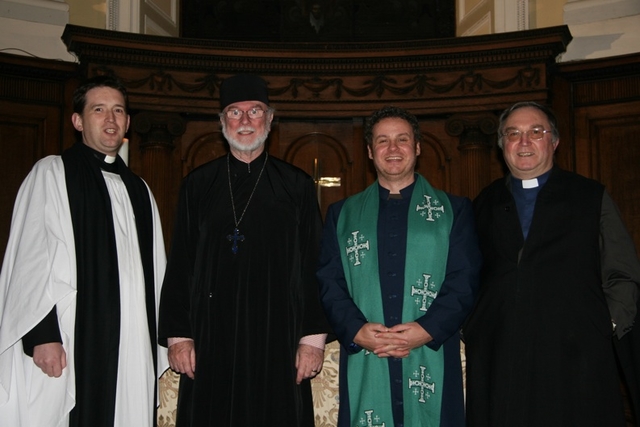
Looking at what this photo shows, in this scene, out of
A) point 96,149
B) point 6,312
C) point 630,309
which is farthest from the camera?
point 96,149

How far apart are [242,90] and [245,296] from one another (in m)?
1.02

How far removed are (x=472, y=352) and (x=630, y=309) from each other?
726 millimetres

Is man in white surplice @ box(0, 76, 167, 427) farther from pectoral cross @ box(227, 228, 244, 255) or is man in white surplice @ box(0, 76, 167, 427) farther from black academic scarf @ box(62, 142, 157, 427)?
pectoral cross @ box(227, 228, 244, 255)

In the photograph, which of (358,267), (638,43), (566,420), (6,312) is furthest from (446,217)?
(638,43)

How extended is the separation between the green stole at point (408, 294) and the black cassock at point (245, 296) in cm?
20

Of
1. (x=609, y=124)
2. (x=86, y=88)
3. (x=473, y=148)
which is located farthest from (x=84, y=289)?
(x=609, y=124)

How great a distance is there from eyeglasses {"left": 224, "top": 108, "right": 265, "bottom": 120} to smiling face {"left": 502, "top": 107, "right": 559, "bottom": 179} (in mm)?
1221

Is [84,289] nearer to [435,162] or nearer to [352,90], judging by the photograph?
[352,90]

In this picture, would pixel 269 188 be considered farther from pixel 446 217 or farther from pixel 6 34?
pixel 6 34

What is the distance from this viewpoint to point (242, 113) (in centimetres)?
371

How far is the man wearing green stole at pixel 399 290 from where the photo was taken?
132 inches

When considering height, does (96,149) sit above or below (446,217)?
above

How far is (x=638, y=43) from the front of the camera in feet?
20.9

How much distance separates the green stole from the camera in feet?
11.1
